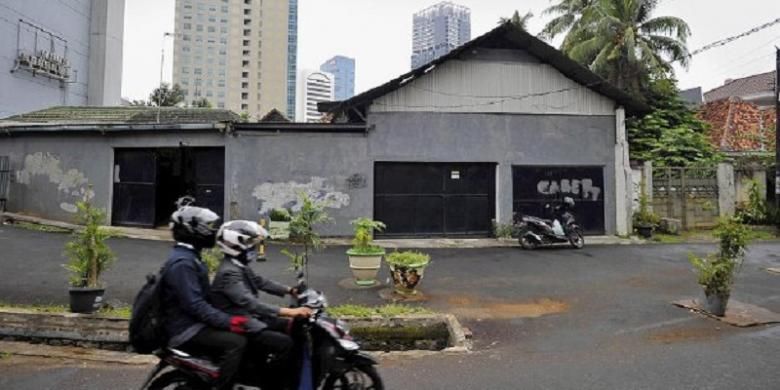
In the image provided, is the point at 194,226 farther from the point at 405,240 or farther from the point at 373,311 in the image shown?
the point at 405,240

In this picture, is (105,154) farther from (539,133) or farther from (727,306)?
(727,306)

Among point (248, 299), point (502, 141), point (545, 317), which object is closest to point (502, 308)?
point (545, 317)

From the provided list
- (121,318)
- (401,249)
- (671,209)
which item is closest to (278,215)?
(401,249)

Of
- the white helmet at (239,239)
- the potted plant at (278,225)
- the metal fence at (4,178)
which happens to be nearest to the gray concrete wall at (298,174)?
the potted plant at (278,225)

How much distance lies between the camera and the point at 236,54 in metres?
77.9

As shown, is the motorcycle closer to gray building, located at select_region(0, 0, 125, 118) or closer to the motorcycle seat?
the motorcycle seat

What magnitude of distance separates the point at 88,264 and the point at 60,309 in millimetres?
746

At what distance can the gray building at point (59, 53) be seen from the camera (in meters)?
20.4

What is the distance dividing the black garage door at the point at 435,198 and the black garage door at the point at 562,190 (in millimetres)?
864

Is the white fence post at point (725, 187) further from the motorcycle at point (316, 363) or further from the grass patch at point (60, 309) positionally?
the grass patch at point (60, 309)

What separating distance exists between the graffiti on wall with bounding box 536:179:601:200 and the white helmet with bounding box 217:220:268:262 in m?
12.1

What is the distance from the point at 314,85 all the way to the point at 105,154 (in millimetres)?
59210

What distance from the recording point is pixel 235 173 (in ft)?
42.4

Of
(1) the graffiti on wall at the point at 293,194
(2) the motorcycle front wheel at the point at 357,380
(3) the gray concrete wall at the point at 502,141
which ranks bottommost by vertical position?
(2) the motorcycle front wheel at the point at 357,380
